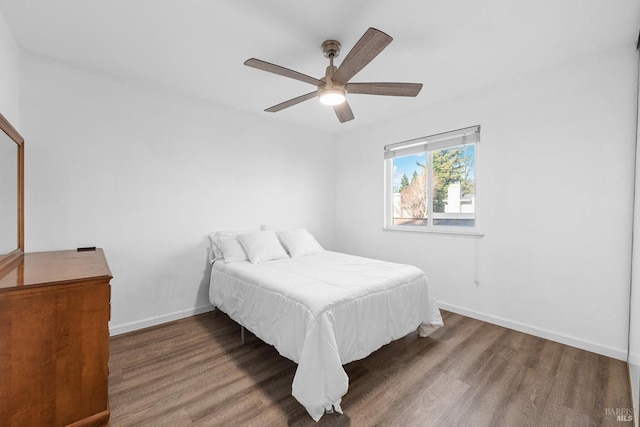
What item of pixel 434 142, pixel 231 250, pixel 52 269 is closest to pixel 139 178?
pixel 231 250

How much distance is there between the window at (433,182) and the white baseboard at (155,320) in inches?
103

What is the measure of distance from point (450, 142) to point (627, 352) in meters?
2.35

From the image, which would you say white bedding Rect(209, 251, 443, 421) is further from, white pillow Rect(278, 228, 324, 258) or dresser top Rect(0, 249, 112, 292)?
dresser top Rect(0, 249, 112, 292)

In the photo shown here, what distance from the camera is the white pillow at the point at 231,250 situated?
115 inches

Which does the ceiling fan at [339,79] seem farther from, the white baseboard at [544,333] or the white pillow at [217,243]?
the white baseboard at [544,333]

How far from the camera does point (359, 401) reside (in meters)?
1.74

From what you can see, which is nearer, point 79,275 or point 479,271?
point 79,275

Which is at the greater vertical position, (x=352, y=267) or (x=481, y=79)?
(x=481, y=79)

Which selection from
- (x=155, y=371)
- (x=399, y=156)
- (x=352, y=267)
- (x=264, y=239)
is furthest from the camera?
(x=399, y=156)

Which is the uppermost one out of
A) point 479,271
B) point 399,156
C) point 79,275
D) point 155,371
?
point 399,156

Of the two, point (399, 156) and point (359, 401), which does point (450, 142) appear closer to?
point (399, 156)

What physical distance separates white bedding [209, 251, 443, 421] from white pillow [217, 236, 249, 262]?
11 centimetres

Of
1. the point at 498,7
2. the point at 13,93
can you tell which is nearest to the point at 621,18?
the point at 498,7

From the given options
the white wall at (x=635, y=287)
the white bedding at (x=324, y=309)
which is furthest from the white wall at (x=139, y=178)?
the white wall at (x=635, y=287)
